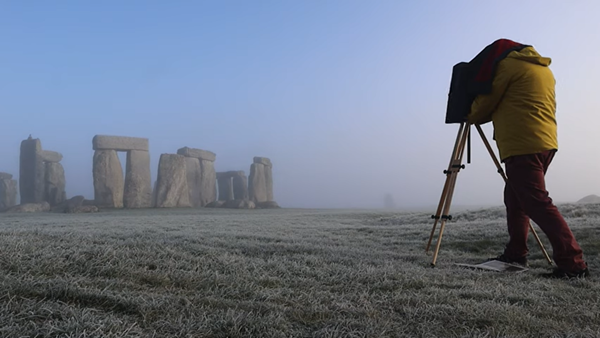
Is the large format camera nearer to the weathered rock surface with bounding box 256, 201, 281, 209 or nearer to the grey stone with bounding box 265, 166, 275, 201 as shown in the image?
the weathered rock surface with bounding box 256, 201, 281, 209

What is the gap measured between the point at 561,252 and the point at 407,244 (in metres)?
2.38

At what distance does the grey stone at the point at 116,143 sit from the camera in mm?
24906

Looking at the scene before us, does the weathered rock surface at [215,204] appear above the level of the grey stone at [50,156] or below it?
below

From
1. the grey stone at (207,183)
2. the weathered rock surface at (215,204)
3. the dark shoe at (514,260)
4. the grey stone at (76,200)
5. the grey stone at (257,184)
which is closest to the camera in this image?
the dark shoe at (514,260)

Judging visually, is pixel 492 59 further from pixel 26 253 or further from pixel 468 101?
pixel 26 253

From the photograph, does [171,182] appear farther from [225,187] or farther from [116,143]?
[225,187]

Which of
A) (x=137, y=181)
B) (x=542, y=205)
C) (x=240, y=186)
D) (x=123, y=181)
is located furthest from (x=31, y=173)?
(x=542, y=205)

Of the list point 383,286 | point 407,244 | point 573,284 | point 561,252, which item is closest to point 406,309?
point 383,286

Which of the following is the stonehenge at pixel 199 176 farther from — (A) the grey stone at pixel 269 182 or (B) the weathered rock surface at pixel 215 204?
(A) the grey stone at pixel 269 182

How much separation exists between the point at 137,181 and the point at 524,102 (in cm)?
2384

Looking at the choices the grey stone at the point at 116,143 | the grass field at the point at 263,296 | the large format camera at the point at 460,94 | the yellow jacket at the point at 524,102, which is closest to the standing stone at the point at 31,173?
the grey stone at the point at 116,143

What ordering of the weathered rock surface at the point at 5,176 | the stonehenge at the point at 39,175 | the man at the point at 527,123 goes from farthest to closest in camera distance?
the weathered rock surface at the point at 5,176
the stonehenge at the point at 39,175
the man at the point at 527,123

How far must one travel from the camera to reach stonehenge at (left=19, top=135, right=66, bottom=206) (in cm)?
2697

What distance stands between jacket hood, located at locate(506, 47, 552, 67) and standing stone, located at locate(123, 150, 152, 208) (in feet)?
75.1
